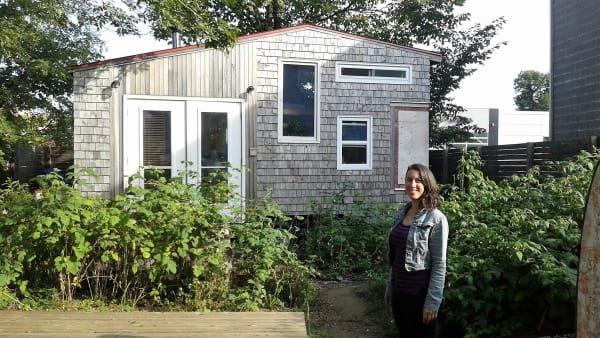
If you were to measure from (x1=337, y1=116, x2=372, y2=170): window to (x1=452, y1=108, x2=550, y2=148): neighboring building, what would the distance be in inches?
1181

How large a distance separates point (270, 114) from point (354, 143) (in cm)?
168

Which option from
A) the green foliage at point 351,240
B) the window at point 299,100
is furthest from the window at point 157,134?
the green foliage at point 351,240

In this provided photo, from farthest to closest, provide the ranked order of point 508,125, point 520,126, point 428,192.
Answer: point 520,126 → point 508,125 → point 428,192

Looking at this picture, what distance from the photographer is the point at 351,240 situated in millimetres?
7430

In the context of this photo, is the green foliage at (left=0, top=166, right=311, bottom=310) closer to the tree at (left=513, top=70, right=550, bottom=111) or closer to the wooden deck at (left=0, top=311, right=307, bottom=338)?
the wooden deck at (left=0, top=311, right=307, bottom=338)

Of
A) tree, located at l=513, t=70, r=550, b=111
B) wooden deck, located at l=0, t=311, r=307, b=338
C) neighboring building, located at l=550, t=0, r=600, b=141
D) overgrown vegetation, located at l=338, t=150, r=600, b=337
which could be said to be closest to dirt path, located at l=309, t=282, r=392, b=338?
overgrown vegetation, located at l=338, t=150, r=600, b=337

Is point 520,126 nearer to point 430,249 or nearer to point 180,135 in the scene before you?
point 180,135

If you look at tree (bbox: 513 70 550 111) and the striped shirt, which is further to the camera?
tree (bbox: 513 70 550 111)

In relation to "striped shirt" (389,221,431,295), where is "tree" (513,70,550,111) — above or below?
above

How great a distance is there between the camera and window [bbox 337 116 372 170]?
907cm

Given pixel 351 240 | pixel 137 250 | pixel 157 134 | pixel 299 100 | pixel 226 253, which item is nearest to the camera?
pixel 137 250

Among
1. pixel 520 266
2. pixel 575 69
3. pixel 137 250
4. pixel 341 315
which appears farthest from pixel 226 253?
pixel 575 69

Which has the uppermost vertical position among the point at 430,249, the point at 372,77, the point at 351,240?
the point at 372,77

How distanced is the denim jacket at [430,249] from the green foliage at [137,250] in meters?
2.30
